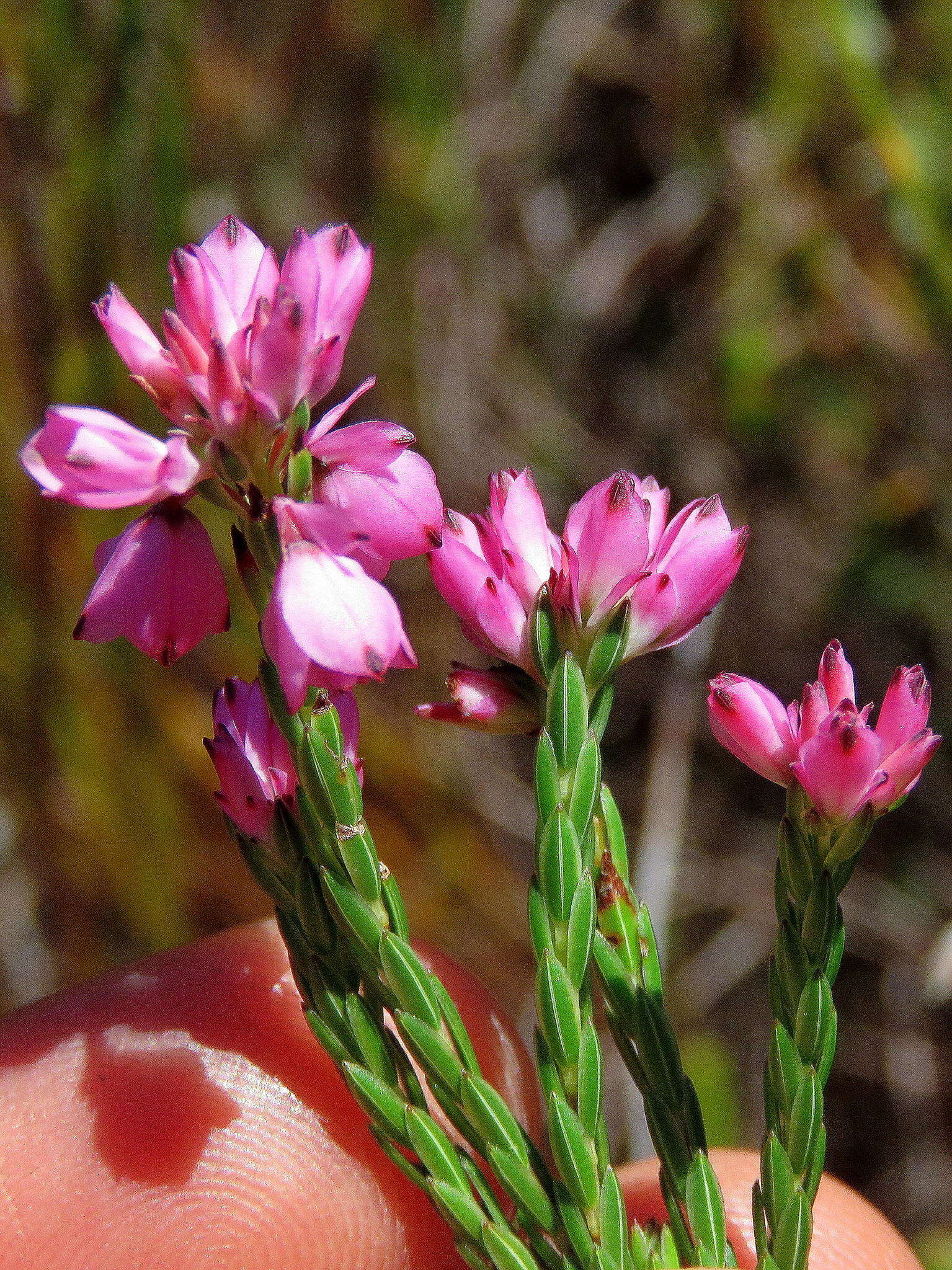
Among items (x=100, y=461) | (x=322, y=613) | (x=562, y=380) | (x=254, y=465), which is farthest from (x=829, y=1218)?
(x=562, y=380)

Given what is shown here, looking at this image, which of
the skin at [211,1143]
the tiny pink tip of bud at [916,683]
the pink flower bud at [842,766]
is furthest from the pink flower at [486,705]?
the skin at [211,1143]

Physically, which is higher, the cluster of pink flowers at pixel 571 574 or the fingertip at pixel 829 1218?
the cluster of pink flowers at pixel 571 574

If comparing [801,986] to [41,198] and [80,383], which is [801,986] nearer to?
[80,383]

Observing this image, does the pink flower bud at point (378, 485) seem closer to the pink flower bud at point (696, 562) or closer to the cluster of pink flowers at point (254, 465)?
the cluster of pink flowers at point (254, 465)

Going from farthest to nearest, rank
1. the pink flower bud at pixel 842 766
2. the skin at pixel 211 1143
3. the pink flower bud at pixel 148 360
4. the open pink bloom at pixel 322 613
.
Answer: the skin at pixel 211 1143 < the pink flower bud at pixel 842 766 < the pink flower bud at pixel 148 360 < the open pink bloom at pixel 322 613

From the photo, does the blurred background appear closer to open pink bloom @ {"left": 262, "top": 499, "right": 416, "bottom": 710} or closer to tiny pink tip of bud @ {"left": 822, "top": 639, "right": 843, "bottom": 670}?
tiny pink tip of bud @ {"left": 822, "top": 639, "right": 843, "bottom": 670}

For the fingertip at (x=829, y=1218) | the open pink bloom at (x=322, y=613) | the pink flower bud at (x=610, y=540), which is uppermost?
the open pink bloom at (x=322, y=613)
